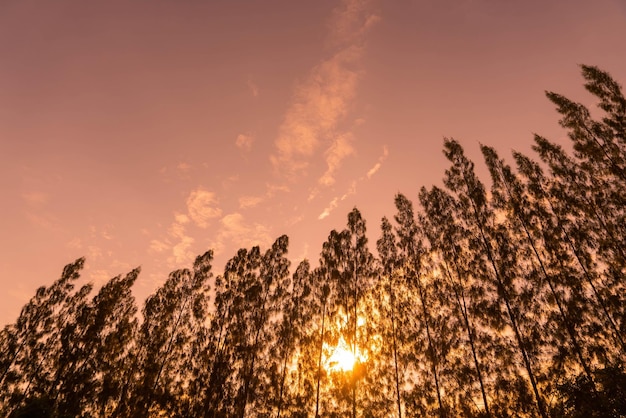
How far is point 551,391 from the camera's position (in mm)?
16688

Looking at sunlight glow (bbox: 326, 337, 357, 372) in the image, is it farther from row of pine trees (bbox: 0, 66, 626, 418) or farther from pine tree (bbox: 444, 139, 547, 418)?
pine tree (bbox: 444, 139, 547, 418)

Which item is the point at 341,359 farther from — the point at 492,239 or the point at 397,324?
the point at 492,239

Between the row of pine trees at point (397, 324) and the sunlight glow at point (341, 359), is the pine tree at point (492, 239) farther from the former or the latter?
the sunlight glow at point (341, 359)

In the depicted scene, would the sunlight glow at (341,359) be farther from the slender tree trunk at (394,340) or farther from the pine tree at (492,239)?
the pine tree at (492,239)

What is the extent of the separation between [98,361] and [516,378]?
2821 cm

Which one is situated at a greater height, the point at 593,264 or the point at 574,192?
the point at 574,192

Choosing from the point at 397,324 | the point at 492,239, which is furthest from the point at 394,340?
the point at 492,239

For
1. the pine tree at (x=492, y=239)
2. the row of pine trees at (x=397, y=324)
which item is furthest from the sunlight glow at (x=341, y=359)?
the pine tree at (x=492, y=239)

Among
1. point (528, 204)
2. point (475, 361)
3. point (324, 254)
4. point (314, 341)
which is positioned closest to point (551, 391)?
point (475, 361)

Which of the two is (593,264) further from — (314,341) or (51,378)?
(51,378)

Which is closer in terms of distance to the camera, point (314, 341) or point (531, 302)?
point (531, 302)

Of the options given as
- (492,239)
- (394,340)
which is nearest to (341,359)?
(394,340)

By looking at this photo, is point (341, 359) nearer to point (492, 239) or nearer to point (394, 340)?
point (394, 340)

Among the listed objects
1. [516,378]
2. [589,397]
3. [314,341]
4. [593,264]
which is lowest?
[589,397]
